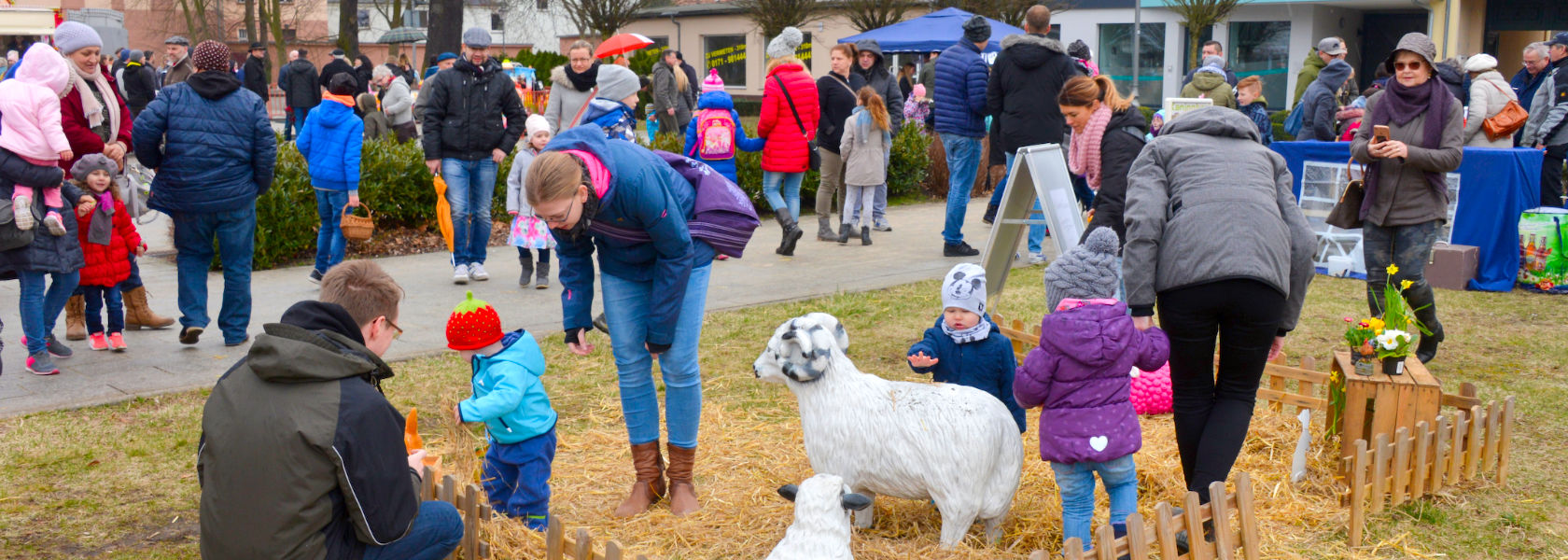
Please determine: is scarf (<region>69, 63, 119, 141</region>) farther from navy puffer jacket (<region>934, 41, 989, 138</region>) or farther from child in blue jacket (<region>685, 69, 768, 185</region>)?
navy puffer jacket (<region>934, 41, 989, 138</region>)

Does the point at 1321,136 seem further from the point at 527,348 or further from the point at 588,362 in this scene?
the point at 527,348

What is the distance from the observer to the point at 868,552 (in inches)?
162

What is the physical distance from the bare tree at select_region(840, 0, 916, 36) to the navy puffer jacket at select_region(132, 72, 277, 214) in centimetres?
2560

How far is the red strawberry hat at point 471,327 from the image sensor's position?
3916 mm

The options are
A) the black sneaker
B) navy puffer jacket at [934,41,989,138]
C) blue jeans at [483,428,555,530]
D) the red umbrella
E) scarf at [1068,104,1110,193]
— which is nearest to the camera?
blue jeans at [483,428,555,530]

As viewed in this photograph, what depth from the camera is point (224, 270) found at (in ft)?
22.8

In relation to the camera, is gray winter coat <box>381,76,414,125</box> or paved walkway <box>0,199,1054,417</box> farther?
gray winter coat <box>381,76,414,125</box>

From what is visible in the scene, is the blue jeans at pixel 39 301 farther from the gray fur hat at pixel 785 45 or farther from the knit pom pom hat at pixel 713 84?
the gray fur hat at pixel 785 45

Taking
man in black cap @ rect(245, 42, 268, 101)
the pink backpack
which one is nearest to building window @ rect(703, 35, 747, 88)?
man in black cap @ rect(245, 42, 268, 101)

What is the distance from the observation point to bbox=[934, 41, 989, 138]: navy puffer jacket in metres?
10.2

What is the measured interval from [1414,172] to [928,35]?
1463cm

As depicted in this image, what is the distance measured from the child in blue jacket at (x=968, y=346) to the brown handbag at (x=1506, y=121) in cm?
680

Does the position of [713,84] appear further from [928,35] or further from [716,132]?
[928,35]

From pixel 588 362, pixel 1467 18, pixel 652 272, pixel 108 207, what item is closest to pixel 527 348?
pixel 652 272
